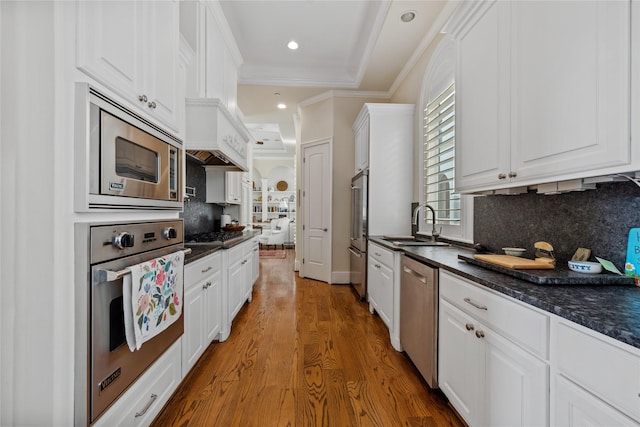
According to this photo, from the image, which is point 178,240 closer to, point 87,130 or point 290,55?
point 87,130

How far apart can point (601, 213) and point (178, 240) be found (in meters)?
2.09

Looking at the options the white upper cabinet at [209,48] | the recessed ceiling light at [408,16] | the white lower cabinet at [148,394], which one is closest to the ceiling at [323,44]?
the recessed ceiling light at [408,16]

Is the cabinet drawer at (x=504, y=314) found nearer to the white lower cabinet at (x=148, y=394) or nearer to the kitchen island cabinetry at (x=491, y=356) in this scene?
the kitchen island cabinetry at (x=491, y=356)

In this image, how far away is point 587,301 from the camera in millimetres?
908

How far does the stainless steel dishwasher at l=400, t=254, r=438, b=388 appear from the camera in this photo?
169 centimetres

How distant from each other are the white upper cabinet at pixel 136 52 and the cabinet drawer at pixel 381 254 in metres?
1.92

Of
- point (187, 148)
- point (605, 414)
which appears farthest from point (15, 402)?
point (187, 148)

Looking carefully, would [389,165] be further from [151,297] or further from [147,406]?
[147,406]

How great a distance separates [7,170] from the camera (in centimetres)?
81

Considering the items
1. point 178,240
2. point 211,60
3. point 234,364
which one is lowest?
point 234,364

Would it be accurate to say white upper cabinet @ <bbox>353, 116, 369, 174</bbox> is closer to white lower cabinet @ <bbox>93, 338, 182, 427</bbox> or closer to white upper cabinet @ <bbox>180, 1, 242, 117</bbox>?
white upper cabinet @ <bbox>180, 1, 242, 117</bbox>

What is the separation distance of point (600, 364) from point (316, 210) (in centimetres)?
409

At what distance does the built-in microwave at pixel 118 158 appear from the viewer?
0.92m

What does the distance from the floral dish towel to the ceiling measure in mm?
2837
